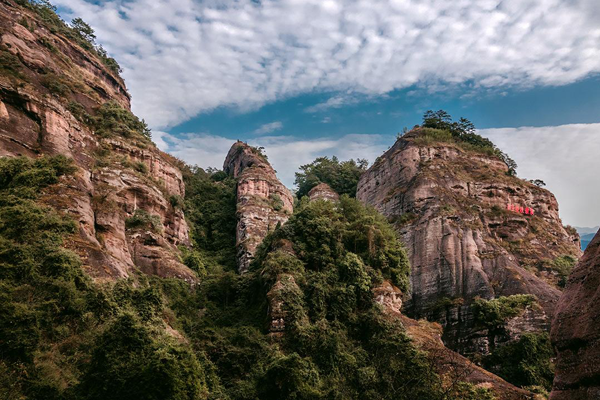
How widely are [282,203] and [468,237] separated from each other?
23528 mm

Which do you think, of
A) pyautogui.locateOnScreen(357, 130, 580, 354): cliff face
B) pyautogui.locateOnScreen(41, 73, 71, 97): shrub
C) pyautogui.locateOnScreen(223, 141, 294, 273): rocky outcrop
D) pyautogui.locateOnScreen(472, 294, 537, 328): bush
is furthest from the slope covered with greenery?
pyautogui.locateOnScreen(41, 73, 71, 97): shrub

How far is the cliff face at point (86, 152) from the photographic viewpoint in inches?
1044

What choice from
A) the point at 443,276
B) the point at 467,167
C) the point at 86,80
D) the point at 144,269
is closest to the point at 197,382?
the point at 144,269

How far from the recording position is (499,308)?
120 ft

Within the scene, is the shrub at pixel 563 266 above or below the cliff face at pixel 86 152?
below

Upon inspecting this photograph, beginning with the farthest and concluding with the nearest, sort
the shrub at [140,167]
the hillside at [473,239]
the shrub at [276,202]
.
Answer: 1. the shrub at [276,202]
2. the shrub at [140,167]
3. the hillside at [473,239]

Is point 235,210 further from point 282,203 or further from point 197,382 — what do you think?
point 197,382

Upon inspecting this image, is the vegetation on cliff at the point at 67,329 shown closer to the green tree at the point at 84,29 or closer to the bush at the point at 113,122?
the bush at the point at 113,122

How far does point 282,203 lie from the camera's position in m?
56.2

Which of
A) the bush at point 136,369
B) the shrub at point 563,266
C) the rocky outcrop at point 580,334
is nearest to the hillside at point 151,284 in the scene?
the bush at point 136,369

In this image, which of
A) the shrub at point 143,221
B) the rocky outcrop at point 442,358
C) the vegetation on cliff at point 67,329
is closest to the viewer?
the vegetation on cliff at point 67,329

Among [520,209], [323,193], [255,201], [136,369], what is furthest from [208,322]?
[323,193]

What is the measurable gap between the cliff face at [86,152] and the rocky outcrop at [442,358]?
16.1 metres

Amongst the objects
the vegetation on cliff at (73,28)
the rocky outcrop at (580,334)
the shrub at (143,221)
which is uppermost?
the vegetation on cliff at (73,28)
